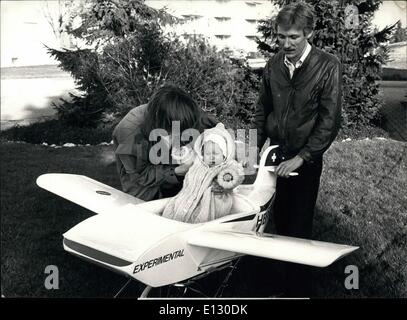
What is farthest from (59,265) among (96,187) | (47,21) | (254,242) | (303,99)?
(47,21)

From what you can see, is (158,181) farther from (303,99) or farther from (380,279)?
(380,279)

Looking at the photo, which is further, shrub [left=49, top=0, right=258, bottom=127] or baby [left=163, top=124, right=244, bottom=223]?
shrub [left=49, top=0, right=258, bottom=127]

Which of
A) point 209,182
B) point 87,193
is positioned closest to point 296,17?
point 209,182

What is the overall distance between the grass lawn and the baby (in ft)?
2.52

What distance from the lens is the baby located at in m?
2.68

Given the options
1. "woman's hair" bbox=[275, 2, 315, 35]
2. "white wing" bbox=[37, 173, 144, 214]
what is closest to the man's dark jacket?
"woman's hair" bbox=[275, 2, 315, 35]

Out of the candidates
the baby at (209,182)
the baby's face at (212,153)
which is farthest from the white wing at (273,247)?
the baby's face at (212,153)

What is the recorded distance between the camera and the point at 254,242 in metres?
2.33

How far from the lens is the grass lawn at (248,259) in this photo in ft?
10.6

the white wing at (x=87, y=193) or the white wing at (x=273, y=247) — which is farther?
the white wing at (x=87, y=193)

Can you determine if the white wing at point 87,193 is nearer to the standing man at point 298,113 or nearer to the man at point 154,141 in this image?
the man at point 154,141

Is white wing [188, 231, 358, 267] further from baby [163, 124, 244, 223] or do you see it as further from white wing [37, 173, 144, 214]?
white wing [37, 173, 144, 214]

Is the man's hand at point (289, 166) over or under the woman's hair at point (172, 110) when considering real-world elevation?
under

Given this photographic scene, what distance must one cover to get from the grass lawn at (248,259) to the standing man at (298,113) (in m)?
0.62
